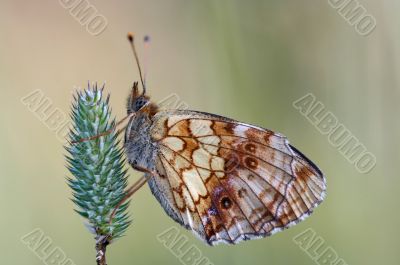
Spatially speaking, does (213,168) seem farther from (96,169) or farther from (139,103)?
(96,169)

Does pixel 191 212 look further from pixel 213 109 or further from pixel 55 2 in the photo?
pixel 55 2

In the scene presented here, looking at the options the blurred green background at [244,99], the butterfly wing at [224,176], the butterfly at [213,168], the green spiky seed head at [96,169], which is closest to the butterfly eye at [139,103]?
the butterfly at [213,168]

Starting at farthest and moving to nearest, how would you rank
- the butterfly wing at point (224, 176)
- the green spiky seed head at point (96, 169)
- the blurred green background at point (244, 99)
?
the blurred green background at point (244, 99) < the butterfly wing at point (224, 176) < the green spiky seed head at point (96, 169)

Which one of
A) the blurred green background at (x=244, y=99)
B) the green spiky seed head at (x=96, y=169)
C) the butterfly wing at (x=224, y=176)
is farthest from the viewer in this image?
the blurred green background at (x=244, y=99)

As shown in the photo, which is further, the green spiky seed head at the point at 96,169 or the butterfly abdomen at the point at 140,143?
the butterfly abdomen at the point at 140,143

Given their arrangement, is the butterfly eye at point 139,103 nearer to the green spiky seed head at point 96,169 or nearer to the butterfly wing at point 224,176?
the butterfly wing at point 224,176

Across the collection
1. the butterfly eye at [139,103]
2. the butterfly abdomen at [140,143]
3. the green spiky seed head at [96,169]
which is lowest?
the green spiky seed head at [96,169]

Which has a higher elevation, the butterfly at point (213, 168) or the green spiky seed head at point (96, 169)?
the butterfly at point (213, 168)
